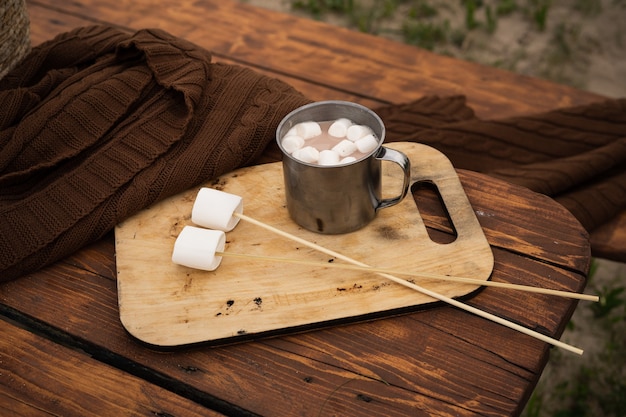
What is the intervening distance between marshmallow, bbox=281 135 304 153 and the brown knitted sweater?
199 millimetres

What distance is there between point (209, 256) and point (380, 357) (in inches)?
12.9

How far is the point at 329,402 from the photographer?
104cm

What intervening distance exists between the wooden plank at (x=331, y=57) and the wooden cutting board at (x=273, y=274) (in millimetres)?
706

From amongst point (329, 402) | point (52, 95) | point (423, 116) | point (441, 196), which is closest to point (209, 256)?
point (329, 402)

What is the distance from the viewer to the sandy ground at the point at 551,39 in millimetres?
3119

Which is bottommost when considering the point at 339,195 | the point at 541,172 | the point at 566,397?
the point at 566,397

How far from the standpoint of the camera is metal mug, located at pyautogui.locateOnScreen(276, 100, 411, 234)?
118 centimetres

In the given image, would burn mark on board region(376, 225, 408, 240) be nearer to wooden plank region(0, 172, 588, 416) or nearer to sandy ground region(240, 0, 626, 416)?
wooden plank region(0, 172, 588, 416)

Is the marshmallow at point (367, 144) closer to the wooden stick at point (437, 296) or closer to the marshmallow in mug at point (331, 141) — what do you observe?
the marshmallow in mug at point (331, 141)

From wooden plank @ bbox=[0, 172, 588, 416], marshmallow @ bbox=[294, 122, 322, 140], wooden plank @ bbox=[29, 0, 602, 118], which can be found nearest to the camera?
wooden plank @ bbox=[0, 172, 588, 416]

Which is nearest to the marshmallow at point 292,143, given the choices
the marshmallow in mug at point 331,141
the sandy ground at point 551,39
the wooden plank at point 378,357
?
the marshmallow in mug at point 331,141

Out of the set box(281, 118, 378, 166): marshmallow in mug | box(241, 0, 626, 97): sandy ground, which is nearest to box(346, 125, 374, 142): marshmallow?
box(281, 118, 378, 166): marshmallow in mug

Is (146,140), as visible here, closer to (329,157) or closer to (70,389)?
(329,157)

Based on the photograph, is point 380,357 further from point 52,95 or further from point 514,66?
point 514,66
